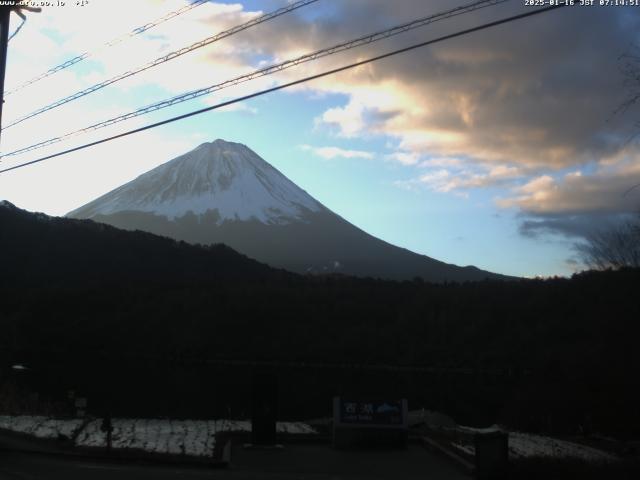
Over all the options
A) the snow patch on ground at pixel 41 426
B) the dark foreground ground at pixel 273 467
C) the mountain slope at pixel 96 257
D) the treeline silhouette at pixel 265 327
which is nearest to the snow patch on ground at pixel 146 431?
the snow patch on ground at pixel 41 426

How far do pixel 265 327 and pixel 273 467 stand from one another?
312 ft

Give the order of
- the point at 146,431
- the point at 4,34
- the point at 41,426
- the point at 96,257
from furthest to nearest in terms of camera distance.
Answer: the point at 96,257
the point at 146,431
the point at 41,426
the point at 4,34

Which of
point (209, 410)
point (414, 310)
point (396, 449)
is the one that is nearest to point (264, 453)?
point (396, 449)

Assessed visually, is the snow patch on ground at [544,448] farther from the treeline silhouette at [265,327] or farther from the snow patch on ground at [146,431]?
the treeline silhouette at [265,327]

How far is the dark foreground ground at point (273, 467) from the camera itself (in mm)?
12445

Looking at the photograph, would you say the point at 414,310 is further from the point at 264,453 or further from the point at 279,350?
the point at 264,453

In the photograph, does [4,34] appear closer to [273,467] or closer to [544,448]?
[273,467]

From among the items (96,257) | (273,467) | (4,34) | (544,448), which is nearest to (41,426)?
(273,467)

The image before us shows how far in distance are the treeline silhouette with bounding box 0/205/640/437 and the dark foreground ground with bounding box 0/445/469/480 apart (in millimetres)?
22869

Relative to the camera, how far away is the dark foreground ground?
12.4 meters

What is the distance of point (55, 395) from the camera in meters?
42.2

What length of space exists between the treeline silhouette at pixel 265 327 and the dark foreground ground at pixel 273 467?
2287cm

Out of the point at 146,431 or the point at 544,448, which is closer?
the point at 544,448

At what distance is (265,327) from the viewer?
4277 inches
